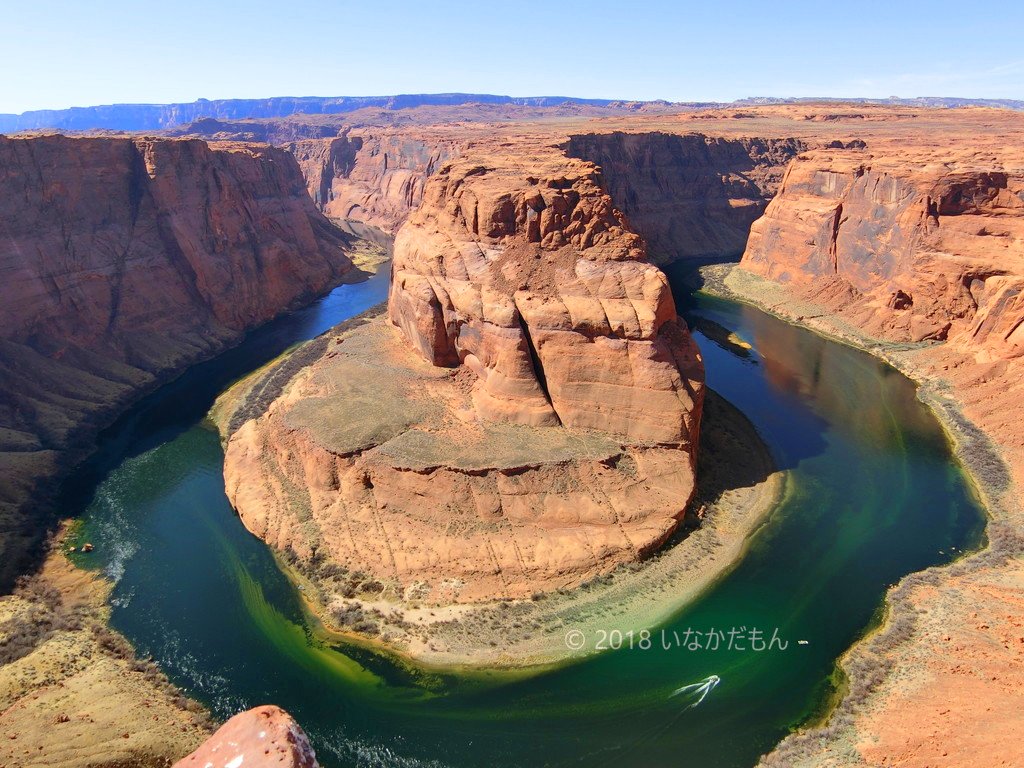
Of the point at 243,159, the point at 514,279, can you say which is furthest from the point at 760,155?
the point at 514,279

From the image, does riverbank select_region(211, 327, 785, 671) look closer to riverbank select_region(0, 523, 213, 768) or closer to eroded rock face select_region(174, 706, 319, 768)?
riverbank select_region(0, 523, 213, 768)

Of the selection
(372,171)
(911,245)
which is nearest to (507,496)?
(911,245)

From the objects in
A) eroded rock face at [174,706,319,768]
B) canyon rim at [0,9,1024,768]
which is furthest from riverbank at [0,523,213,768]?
eroded rock face at [174,706,319,768]

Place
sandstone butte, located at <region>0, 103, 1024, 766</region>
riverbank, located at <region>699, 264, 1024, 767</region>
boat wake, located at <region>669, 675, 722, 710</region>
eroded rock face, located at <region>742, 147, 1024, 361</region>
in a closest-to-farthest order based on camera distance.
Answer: riverbank, located at <region>699, 264, 1024, 767</region> < sandstone butte, located at <region>0, 103, 1024, 766</region> < boat wake, located at <region>669, 675, 722, 710</region> < eroded rock face, located at <region>742, 147, 1024, 361</region>

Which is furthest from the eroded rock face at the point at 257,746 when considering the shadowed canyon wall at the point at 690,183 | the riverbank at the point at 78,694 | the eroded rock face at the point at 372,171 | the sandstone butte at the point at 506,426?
the eroded rock face at the point at 372,171

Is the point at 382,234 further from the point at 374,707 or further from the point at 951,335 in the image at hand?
the point at 374,707

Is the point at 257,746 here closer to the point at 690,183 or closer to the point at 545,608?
the point at 545,608
